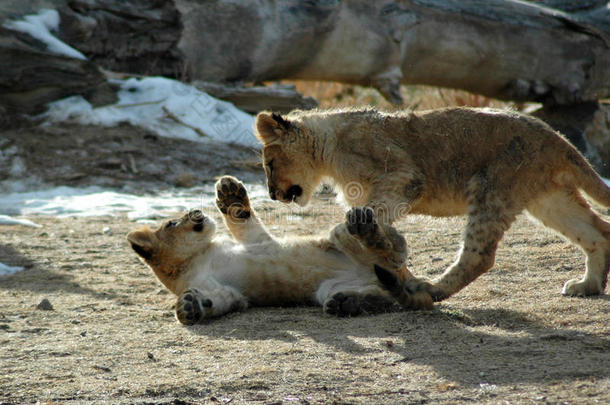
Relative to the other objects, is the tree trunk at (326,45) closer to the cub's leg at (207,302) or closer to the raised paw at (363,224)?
the cub's leg at (207,302)

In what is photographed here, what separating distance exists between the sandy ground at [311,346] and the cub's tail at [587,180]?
61cm

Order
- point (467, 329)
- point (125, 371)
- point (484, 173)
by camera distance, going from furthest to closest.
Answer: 1. point (484, 173)
2. point (467, 329)
3. point (125, 371)

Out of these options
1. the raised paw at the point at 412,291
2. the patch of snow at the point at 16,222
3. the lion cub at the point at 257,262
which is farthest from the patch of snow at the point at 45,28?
the raised paw at the point at 412,291


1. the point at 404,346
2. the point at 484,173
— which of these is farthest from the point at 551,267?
the point at 404,346

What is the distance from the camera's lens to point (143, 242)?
4910 millimetres

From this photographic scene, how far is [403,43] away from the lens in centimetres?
1009

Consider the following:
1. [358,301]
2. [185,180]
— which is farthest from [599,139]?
[358,301]

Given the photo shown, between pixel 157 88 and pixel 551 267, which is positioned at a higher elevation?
pixel 157 88

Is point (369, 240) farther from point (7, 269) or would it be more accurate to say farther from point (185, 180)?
point (185, 180)

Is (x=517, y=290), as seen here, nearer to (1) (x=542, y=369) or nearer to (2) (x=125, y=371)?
(1) (x=542, y=369)

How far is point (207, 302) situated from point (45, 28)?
251 inches

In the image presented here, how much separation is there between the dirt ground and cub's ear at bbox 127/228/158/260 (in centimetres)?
34

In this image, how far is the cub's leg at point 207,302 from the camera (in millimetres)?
4277

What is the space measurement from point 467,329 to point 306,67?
6928mm
